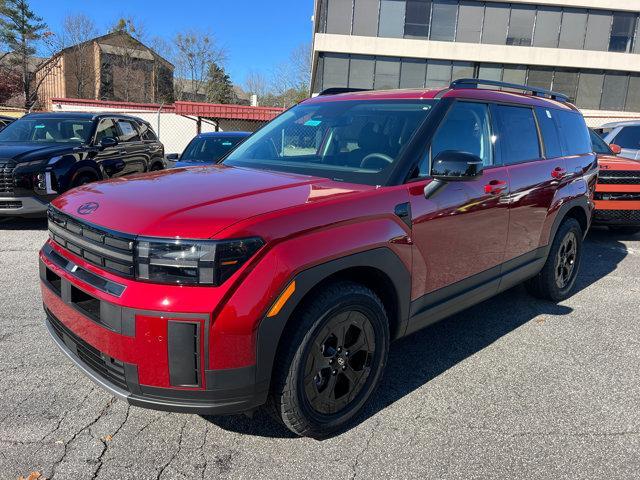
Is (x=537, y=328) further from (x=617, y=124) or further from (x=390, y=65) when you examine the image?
(x=390, y=65)

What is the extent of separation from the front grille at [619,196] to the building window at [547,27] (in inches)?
1041

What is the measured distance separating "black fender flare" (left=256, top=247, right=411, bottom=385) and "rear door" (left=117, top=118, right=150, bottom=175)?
7167 mm

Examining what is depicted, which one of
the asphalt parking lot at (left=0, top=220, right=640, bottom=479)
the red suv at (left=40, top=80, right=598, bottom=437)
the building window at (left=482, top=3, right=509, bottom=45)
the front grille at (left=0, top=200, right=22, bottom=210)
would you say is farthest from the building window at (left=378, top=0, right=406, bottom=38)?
the asphalt parking lot at (left=0, top=220, right=640, bottom=479)

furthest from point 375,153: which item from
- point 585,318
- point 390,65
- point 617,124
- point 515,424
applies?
point 390,65

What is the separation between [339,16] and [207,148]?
2171 centimetres

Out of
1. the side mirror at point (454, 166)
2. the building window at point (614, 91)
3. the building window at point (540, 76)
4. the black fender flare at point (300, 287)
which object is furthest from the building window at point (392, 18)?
the black fender flare at point (300, 287)

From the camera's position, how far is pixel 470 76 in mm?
28125

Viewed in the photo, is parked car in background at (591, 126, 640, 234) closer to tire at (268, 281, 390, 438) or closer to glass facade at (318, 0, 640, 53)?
tire at (268, 281, 390, 438)

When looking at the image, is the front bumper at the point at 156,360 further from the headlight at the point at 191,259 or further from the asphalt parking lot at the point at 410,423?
the asphalt parking lot at the point at 410,423

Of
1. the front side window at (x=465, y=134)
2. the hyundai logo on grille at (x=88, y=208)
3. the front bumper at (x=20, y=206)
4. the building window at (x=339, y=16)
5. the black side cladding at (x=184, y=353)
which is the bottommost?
the front bumper at (x=20, y=206)

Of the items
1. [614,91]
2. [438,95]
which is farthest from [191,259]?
[614,91]

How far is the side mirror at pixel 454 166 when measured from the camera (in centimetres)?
276

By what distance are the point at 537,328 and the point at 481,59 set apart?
28.7 m

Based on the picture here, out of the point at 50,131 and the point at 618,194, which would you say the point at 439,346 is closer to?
the point at 618,194
